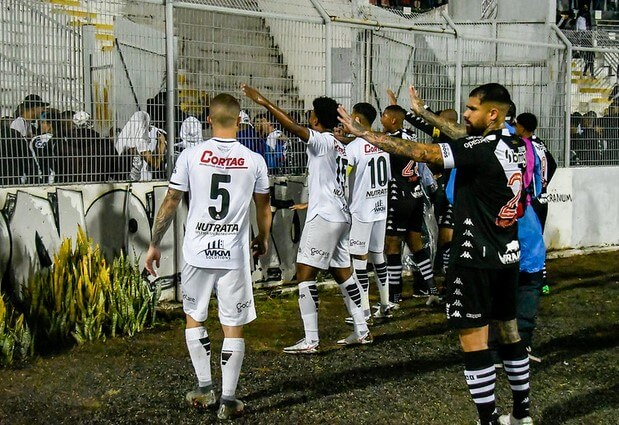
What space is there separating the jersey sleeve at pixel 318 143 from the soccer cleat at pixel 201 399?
2.52 m

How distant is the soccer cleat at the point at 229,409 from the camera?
6.90 meters

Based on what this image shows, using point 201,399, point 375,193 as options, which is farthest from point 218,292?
point 375,193

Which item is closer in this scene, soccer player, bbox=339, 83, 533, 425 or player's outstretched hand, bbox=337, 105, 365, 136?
player's outstretched hand, bbox=337, 105, 365, 136

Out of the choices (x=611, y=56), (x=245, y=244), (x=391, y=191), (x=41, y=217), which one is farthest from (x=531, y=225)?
(x=611, y=56)

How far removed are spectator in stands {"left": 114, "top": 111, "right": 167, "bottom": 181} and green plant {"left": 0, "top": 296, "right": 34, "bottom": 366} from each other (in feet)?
8.21

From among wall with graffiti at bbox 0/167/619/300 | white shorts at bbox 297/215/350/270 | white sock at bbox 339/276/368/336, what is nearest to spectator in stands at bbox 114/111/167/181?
wall with graffiti at bbox 0/167/619/300

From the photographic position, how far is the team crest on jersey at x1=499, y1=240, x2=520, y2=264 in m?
6.36

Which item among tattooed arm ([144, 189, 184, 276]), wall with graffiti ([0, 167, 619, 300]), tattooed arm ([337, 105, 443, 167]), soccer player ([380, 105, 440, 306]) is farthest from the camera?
soccer player ([380, 105, 440, 306])

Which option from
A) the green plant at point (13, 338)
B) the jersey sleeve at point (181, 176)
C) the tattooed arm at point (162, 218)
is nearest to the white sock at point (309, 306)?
the tattooed arm at point (162, 218)

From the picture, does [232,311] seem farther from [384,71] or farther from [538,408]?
[384,71]

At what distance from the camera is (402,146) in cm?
609

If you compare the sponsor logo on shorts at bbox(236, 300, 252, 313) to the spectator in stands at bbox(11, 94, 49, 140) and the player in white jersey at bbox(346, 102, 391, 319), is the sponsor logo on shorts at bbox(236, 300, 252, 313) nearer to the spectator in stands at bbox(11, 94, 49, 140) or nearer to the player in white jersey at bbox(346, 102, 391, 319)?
the player in white jersey at bbox(346, 102, 391, 319)

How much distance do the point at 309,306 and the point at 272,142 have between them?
374 cm

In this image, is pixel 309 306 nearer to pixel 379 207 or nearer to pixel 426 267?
pixel 379 207
